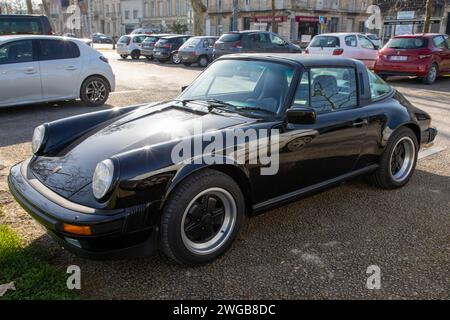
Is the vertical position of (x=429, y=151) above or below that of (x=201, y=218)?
below

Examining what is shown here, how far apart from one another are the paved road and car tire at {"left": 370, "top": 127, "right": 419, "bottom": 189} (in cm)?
12

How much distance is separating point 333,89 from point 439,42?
11.0 m

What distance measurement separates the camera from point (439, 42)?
13.0 meters

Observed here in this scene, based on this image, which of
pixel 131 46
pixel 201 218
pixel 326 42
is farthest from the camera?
pixel 131 46

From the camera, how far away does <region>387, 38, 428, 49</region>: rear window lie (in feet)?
41.5

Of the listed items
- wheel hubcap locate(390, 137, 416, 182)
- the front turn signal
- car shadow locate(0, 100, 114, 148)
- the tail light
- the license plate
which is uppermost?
the tail light

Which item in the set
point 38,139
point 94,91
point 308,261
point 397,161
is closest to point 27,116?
point 94,91

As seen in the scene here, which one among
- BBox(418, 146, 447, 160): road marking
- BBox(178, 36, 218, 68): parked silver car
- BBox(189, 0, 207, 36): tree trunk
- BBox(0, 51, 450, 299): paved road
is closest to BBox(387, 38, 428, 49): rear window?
BBox(418, 146, 447, 160): road marking

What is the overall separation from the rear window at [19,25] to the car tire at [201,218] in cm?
1292

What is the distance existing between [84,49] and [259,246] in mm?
7089

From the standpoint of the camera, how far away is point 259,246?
335 cm

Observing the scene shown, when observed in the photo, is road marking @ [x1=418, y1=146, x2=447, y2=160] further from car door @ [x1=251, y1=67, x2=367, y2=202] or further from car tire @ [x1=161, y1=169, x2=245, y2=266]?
car tire @ [x1=161, y1=169, x2=245, y2=266]

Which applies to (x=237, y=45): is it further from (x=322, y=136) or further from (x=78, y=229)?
(x=78, y=229)

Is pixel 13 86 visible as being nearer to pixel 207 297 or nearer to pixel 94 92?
pixel 94 92
